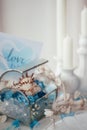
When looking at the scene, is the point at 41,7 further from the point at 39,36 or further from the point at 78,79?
the point at 78,79

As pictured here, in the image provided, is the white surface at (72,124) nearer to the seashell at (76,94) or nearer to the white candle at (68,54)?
the seashell at (76,94)

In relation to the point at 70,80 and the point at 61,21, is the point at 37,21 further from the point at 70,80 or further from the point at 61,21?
the point at 70,80

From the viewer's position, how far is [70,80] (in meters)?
0.87

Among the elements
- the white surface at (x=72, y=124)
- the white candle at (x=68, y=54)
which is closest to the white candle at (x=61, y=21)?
the white candle at (x=68, y=54)

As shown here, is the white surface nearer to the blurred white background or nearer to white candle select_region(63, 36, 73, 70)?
white candle select_region(63, 36, 73, 70)

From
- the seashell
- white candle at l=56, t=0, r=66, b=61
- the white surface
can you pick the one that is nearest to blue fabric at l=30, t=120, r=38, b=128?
the white surface

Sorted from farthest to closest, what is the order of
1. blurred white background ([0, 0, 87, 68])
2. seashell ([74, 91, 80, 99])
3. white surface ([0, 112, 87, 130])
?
blurred white background ([0, 0, 87, 68])
seashell ([74, 91, 80, 99])
white surface ([0, 112, 87, 130])

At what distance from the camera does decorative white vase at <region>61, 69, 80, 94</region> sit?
2.85ft

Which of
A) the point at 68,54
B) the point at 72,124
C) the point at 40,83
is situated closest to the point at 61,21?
the point at 68,54

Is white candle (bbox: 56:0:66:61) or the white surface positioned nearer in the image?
the white surface

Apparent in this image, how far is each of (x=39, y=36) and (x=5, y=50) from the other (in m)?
0.40

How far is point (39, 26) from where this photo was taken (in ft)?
3.96

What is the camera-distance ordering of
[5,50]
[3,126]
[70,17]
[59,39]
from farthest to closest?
1. [70,17]
2. [59,39]
3. [5,50]
4. [3,126]

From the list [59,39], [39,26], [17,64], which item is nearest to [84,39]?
[59,39]
